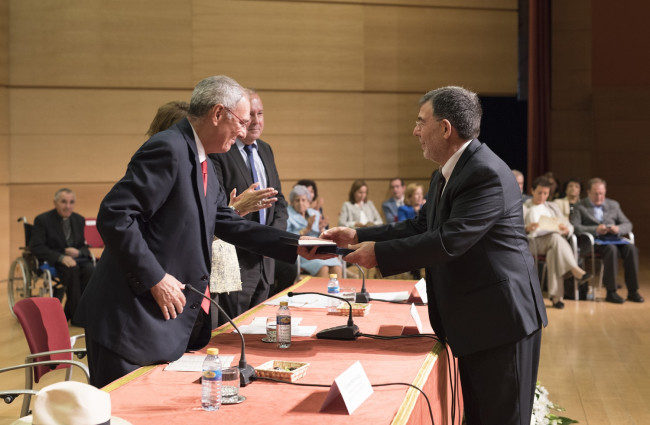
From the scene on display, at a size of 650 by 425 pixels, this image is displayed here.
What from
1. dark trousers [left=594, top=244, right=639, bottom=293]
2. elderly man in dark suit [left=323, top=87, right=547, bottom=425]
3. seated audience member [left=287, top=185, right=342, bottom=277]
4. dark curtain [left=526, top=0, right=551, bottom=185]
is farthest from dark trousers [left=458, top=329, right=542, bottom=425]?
dark curtain [left=526, top=0, right=551, bottom=185]

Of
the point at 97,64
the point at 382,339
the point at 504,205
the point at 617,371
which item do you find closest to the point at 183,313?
the point at 382,339

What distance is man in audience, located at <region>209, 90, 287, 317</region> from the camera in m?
3.37

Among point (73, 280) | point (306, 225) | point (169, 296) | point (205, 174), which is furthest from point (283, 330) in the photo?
point (306, 225)

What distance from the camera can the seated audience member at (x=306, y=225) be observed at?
6.82 meters

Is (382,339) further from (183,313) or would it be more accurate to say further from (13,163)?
(13,163)

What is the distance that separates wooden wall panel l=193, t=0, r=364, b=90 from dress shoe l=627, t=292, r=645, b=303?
14.4 ft

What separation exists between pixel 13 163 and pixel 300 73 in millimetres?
3888

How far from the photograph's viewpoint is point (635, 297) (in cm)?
729

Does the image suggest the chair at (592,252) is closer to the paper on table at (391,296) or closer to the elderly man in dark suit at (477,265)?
the paper on table at (391,296)

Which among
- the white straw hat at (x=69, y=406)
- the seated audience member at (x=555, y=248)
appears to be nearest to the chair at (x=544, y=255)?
the seated audience member at (x=555, y=248)

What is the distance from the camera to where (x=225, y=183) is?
11.5ft

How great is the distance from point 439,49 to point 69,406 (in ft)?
30.4

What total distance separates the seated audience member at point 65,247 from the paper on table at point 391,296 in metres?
3.68

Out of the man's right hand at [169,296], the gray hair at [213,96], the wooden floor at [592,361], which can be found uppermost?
the gray hair at [213,96]
